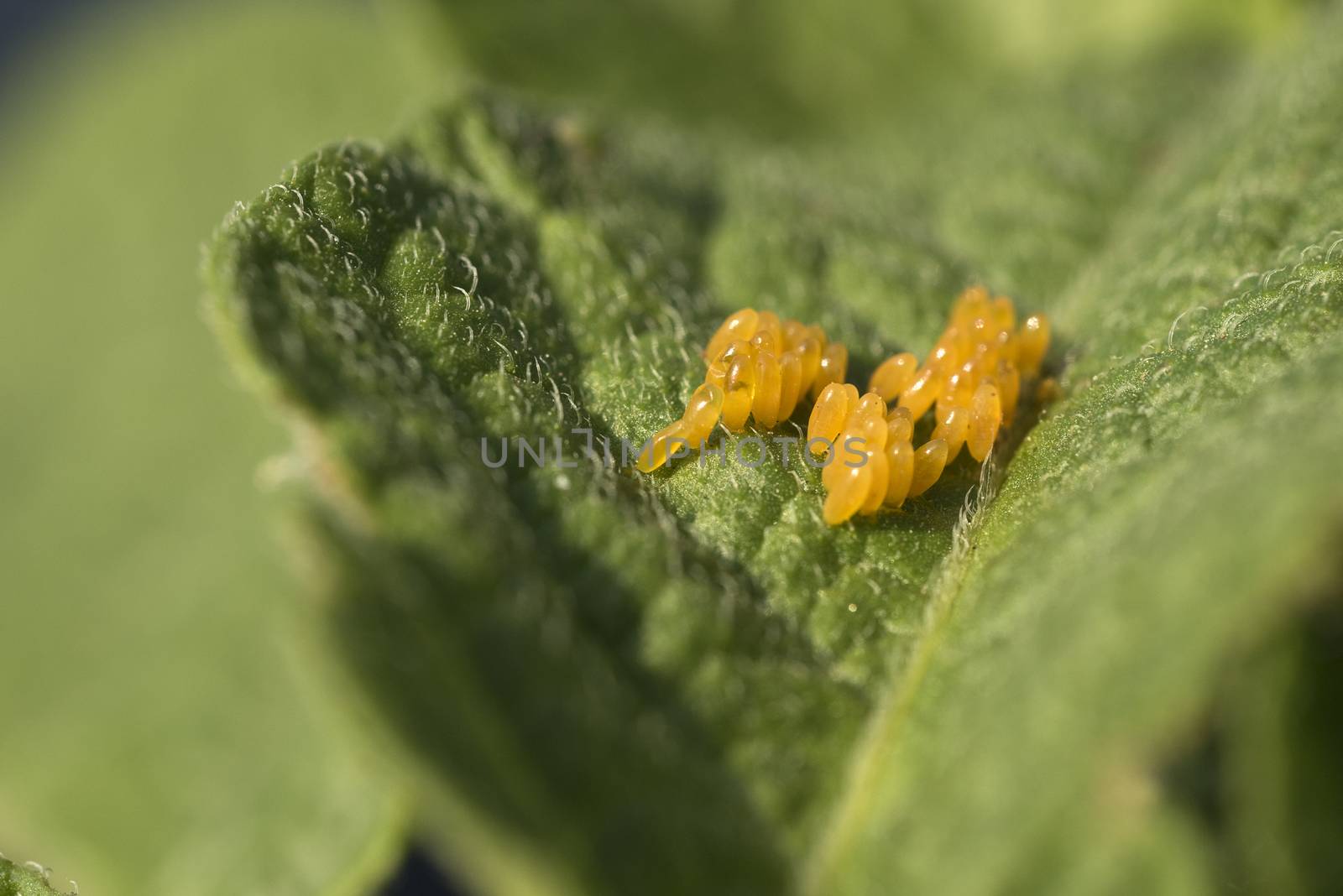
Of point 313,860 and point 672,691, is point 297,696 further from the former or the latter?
point 672,691

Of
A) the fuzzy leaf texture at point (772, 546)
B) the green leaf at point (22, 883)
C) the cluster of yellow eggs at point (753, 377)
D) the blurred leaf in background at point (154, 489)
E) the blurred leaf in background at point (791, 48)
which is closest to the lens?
the fuzzy leaf texture at point (772, 546)

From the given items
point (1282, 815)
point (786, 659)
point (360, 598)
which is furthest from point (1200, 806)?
point (360, 598)

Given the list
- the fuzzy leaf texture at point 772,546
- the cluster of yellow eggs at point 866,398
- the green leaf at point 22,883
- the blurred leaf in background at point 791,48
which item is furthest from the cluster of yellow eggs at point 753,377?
the blurred leaf in background at point 791,48

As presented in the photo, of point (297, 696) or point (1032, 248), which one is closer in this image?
point (1032, 248)

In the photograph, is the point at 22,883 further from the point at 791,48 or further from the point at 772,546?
the point at 791,48

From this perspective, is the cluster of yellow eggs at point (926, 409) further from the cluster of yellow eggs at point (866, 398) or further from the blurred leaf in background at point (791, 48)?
the blurred leaf in background at point (791, 48)

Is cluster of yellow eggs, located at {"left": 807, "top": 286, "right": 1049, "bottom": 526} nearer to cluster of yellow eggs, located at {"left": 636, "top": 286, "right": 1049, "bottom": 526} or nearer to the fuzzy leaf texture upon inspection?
cluster of yellow eggs, located at {"left": 636, "top": 286, "right": 1049, "bottom": 526}
